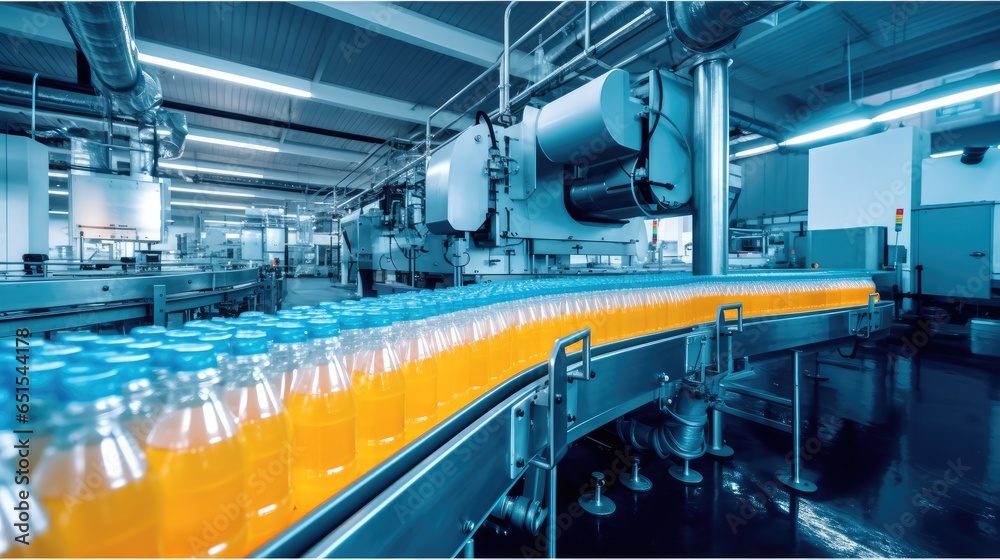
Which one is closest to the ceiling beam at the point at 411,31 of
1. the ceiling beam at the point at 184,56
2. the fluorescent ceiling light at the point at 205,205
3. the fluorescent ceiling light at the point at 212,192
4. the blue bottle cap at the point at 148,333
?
the ceiling beam at the point at 184,56

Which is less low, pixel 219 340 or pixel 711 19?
pixel 711 19

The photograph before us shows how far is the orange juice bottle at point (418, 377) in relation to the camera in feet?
2.32

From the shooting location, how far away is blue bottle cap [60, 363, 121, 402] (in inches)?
13.5

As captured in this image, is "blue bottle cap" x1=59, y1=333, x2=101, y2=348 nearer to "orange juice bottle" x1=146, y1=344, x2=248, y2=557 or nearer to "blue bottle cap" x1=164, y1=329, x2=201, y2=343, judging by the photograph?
"blue bottle cap" x1=164, y1=329, x2=201, y2=343

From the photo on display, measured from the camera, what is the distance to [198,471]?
387 millimetres

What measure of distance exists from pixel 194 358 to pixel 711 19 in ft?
8.04

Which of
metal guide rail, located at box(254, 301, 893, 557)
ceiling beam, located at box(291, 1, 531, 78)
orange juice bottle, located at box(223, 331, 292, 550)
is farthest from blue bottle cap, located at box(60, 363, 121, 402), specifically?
ceiling beam, located at box(291, 1, 531, 78)

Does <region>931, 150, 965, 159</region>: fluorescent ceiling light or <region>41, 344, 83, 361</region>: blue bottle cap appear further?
<region>931, 150, 965, 159</region>: fluorescent ceiling light

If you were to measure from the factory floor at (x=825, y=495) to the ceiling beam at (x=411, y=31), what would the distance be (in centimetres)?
438

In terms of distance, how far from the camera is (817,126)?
19.0 feet

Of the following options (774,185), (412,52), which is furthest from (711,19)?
(774,185)

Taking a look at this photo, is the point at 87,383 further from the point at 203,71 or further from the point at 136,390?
the point at 203,71

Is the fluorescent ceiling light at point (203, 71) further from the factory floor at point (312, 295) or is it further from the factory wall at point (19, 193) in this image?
the factory floor at point (312, 295)

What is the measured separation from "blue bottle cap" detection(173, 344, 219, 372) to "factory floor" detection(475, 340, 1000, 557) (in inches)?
68.9
